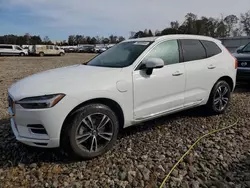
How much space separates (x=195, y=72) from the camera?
4.17 meters

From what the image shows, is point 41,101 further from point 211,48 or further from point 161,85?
point 211,48

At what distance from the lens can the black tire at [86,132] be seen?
293cm

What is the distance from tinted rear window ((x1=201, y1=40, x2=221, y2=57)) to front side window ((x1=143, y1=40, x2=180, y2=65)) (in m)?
0.80

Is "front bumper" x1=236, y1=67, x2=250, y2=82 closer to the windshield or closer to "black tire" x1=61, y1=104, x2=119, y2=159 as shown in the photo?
the windshield

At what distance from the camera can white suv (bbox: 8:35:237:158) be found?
113 inches

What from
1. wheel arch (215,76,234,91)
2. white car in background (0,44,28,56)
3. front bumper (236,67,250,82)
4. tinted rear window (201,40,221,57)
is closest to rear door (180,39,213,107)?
tinted rear window (201,40,221,57)

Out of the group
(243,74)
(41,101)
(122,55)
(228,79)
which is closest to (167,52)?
(122,55)

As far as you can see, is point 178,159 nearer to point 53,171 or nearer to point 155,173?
point 155,173

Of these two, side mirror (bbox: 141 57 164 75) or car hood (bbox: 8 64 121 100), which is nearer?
car hood (bbox: 8 64 121 100)

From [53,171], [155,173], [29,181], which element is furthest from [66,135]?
[155,173]

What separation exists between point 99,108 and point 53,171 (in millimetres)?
941

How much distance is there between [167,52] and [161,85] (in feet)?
2.07

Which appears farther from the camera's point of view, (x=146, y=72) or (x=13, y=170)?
(x=146, y=72)

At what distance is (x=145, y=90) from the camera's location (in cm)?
351
